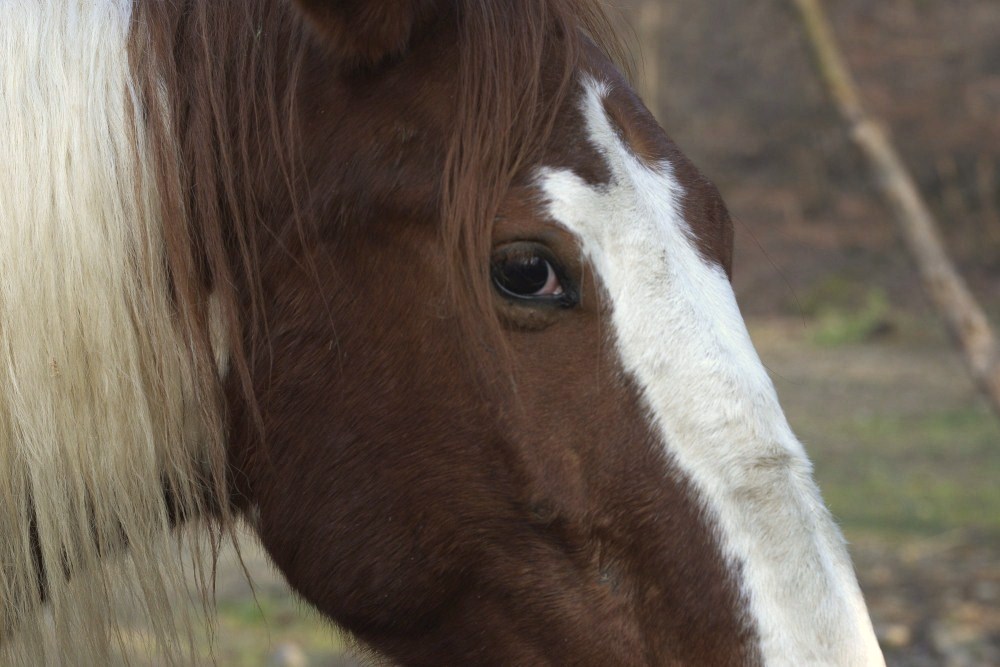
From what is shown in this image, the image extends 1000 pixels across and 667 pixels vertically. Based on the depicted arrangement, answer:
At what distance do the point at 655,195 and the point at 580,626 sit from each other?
0.60 meters

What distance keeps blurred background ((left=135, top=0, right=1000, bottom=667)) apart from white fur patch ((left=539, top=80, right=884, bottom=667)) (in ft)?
13.4

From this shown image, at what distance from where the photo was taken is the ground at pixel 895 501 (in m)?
4.37

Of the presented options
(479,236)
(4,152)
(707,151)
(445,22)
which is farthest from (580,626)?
(707,151)

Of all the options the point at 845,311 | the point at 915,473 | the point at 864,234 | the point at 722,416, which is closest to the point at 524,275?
the point at 722,416

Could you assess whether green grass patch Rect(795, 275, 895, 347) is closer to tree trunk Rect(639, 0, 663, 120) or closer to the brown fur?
tree trunk Rect(639, 0, 663, 120)

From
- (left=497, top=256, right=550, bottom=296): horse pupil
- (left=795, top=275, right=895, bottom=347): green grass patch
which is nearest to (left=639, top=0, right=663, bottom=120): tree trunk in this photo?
(left=795, top=275, right=895, bottom=347): green grass patch

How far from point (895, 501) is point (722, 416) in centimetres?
574

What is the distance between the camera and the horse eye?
147 centimetres

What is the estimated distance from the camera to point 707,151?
1497 centimetres

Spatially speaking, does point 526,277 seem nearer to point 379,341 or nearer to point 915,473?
point 379,341

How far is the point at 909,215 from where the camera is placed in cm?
533

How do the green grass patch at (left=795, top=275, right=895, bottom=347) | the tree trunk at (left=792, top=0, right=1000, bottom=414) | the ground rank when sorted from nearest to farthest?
the ground
the tree trunk at (left=792, top=0, right=1000, bottom=414)
the green grass patch at (left=795, top=275, right=895, bottom=347)

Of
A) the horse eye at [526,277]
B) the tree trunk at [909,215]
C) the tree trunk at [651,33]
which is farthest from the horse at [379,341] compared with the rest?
the tree trunk at [651,33]

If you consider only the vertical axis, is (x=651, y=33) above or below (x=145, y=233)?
above
